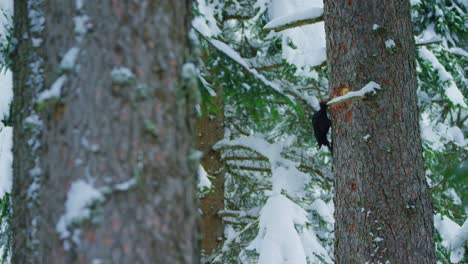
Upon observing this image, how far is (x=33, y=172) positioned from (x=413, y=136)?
2.40m

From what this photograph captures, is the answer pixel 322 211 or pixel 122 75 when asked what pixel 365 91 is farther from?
pixel 322 211

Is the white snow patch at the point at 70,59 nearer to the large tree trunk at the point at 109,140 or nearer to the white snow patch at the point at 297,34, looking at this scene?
the large tree trunk at the point at 109,140

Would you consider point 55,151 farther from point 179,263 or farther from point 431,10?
point 431,10

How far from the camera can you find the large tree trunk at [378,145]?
3.32m

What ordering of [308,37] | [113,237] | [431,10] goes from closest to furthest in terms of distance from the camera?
[113,237], [308,37], [431,10]

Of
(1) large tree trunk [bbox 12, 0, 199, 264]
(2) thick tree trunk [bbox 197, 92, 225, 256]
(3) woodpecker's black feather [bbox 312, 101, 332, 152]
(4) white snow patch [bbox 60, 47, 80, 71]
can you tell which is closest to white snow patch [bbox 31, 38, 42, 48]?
(1) large tree trunk [bbox 12, 0, 199, 264]

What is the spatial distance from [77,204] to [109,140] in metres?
0.17

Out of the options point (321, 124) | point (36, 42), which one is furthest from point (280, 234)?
point (36, 42)

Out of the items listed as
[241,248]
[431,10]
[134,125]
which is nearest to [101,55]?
[134,125]

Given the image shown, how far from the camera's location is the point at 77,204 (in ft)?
4.75

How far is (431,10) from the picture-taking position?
6688 millimetres

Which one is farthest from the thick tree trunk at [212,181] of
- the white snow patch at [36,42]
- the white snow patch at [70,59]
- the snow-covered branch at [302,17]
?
the white snow patch at [70,59]

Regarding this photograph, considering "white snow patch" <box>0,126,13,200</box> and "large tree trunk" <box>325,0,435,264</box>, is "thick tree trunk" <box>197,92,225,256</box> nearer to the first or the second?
"white snow patch" <box>0,126,13,200</box>

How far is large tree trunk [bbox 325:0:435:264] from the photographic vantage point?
332 cm
